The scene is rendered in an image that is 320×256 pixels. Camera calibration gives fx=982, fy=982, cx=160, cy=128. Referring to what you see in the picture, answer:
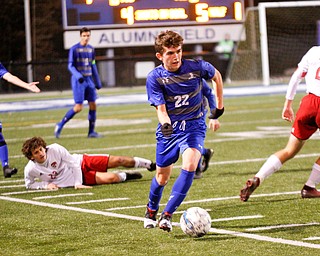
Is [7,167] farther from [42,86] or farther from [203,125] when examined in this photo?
[42,86]

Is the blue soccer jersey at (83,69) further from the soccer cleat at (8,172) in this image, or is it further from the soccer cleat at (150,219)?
the soccer cleat at (150,219)

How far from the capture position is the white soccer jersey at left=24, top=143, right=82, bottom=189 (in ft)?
33.2

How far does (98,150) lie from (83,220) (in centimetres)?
594

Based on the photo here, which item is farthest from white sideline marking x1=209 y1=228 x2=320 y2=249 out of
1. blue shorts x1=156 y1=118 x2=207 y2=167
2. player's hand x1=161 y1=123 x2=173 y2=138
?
player's hand x1=161 y1=123 x2=173 y2=138

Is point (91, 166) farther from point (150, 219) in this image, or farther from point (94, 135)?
point (94, 135)

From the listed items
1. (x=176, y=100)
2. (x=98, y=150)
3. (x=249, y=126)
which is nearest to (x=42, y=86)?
(x=249, y=126)

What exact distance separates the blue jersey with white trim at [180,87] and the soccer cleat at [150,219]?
0.77 meters

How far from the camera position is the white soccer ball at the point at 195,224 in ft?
23.8

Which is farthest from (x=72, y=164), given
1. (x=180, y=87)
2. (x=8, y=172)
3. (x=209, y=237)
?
(x=209, y=237)

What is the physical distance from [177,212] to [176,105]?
122 cm

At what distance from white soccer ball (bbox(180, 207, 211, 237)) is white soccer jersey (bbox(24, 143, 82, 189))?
120 inches

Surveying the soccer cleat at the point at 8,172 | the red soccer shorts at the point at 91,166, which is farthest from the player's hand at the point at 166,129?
the soccer cleat at the point at 8,172

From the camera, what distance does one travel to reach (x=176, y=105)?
783 cm

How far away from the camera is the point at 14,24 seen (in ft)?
118
